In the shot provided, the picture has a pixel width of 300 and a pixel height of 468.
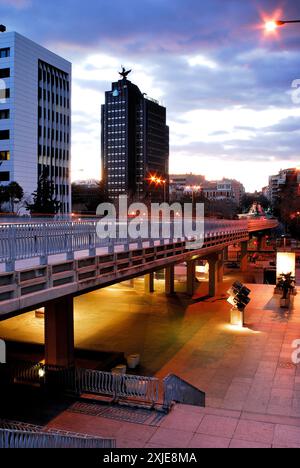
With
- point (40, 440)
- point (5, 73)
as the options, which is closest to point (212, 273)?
point (40, 440)

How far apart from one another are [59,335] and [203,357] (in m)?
6.96

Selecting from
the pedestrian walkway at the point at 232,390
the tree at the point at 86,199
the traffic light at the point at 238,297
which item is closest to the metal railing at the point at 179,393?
the pedestrian walkway at the point at 232,390

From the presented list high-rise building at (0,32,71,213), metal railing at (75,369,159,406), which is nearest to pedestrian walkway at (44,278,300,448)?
metal railing at (75,369,159,406)

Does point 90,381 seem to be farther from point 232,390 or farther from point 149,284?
point 149,284

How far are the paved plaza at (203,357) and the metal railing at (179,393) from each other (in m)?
0.43

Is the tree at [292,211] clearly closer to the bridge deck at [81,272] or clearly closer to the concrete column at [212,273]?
the concrete column at [212,273]

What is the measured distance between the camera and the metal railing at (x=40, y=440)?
836 cm

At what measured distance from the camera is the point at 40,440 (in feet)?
27.8

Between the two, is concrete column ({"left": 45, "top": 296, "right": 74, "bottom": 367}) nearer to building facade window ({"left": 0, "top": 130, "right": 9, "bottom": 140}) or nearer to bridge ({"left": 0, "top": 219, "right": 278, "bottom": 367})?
bridge ({"left": 0, "top": 219, "right": 278, "bottom": 367})

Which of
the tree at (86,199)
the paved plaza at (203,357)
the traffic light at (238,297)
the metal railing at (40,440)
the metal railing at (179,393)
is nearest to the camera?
the metal railing at (40,440)

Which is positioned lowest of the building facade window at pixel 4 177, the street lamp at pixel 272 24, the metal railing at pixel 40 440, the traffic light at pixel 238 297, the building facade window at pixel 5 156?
the traffic light at pixel 238 297

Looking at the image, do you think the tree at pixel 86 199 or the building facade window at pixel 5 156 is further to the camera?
the tree at pixel 86 199

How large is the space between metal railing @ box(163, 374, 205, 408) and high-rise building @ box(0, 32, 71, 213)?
62.8 meters
